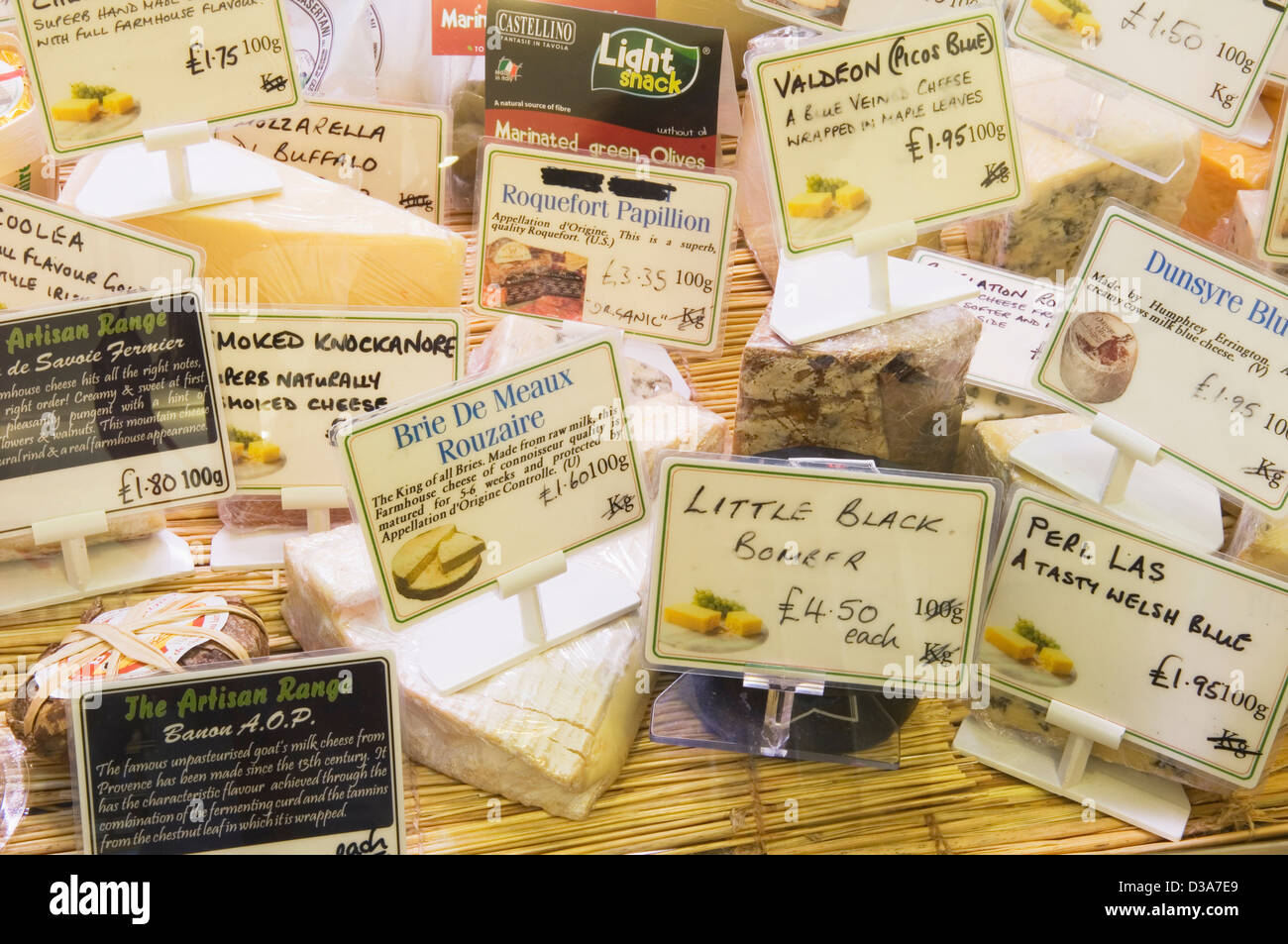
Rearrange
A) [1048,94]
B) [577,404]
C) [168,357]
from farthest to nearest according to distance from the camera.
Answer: [1048,94] < [168,357] < [577,404]

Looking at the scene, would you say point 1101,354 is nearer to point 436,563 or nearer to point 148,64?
point 436,563

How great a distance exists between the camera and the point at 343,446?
5.09ft

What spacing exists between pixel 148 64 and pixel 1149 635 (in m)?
1.77

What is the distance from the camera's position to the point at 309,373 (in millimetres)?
1867

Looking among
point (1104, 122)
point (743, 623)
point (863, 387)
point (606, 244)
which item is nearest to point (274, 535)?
point (606, 244)

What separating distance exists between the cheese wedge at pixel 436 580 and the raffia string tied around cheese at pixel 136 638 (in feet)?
0.76

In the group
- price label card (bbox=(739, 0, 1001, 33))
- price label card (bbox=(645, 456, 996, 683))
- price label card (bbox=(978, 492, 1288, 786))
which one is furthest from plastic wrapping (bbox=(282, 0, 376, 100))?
price label card (bbox=(978, 492, 1288, 786))

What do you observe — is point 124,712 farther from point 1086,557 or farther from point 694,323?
point 1086,557

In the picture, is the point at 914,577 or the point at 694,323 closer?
the point at 914,577

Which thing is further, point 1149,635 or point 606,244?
point 606,244
